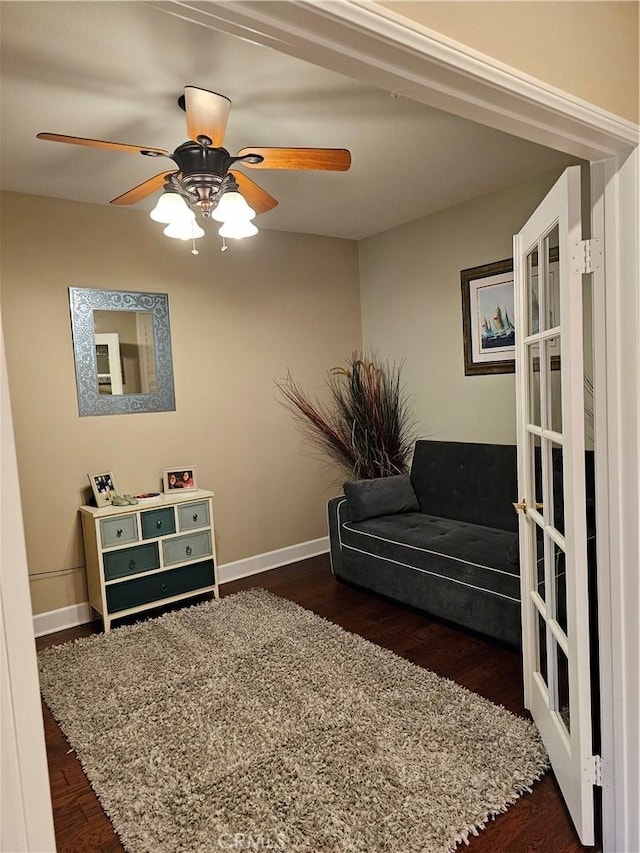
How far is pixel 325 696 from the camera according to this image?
2.51 metres

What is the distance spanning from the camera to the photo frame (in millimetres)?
3857

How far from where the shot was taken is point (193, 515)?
3.68 meters

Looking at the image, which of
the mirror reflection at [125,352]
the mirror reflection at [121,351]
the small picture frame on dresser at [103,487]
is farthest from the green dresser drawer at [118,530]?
the mirror reflection at [125,352]

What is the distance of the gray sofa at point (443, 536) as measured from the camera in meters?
2.91

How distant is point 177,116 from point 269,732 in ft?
8.49

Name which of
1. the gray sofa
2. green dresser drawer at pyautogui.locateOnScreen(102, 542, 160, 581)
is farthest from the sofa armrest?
green dresser drawer at pyautogui.locateOnScreen(102, 542, 160, 581)

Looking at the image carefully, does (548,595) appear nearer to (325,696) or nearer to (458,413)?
(325,696)

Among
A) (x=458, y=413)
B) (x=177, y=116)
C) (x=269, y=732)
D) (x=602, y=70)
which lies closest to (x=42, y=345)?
(x=177, y=116)

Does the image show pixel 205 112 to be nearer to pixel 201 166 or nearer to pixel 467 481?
pixel 201 166

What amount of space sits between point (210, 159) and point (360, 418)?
8.43ft

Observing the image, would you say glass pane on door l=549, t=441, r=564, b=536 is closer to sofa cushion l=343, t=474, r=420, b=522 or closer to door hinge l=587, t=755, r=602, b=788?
door hinge l=587, t=755, r=602, b=788

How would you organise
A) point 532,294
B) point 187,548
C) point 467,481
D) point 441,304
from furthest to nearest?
point 441,304 → point 467,481 → point 187,548 → point 532,294

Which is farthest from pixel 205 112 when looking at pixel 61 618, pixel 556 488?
pixel 61 618

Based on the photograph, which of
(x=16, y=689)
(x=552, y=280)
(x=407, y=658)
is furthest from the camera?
(x=407, y=658)
